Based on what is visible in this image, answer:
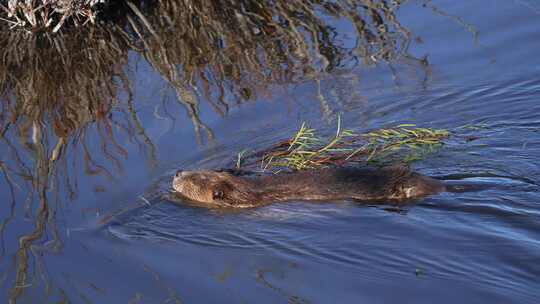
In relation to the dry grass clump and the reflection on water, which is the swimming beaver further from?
the dry grass clump

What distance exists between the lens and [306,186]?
20.1 feet

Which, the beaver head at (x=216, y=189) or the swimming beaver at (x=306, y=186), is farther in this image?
the beaver head at (x=216, y=189)

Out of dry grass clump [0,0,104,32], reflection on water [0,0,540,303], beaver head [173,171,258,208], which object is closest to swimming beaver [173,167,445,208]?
beaver head [173,171,258,208]

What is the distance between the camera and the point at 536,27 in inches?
332

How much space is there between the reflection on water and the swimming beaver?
0.12m

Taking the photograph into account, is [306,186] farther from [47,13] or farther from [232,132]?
[47,13]

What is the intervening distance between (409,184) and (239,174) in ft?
4.72

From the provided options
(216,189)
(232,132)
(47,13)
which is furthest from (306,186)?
(47,13)

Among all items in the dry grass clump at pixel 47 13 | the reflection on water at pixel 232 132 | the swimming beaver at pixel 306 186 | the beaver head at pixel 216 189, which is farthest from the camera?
the dry grass clump at pixel 47 13

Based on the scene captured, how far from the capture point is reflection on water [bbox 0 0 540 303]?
207 inches

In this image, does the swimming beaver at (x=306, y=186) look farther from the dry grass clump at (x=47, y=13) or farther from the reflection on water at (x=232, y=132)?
the dry grass clump at (x=47, y=13)

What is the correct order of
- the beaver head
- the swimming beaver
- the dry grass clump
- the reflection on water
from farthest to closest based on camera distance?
1. the dry grass clump
2. the beaver head
3. the swimming beaver
4. the reflection on water

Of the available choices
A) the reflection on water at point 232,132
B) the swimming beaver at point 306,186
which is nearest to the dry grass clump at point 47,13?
the reflection on water at point 232,132

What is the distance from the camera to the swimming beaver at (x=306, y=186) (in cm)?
598
